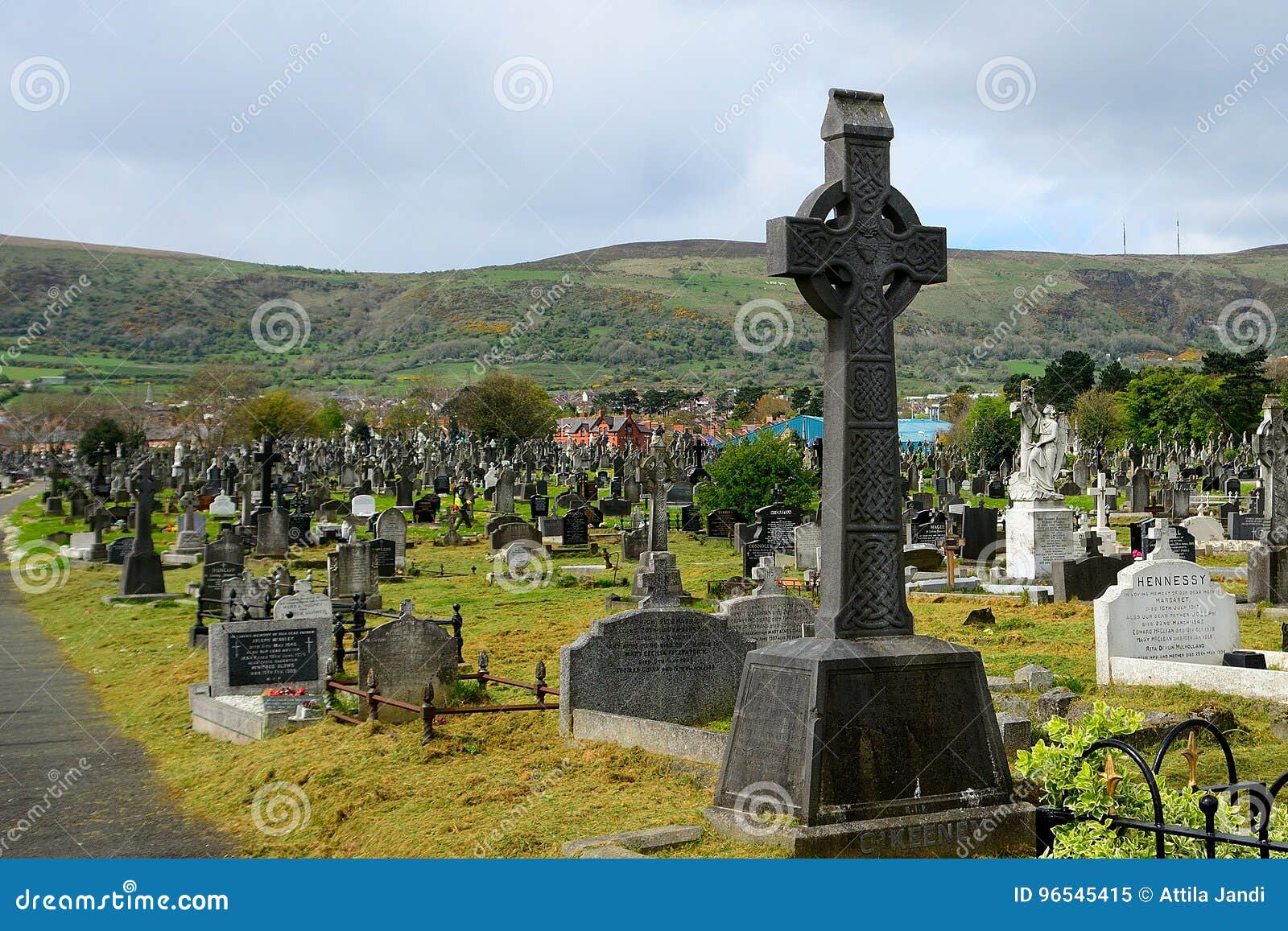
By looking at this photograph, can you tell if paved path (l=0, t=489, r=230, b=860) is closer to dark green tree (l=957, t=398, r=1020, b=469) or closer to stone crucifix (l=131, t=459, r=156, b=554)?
stone crucifix (l=131, t=459, r=156, b=554)

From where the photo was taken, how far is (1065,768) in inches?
218

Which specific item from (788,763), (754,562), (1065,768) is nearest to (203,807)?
(788,763)

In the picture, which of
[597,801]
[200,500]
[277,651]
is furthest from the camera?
[200,500]

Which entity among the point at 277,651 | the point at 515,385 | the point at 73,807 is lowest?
the point at 73,807

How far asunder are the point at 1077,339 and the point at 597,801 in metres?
192

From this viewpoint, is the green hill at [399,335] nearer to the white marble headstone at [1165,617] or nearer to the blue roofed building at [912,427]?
the blue roofed building at [912,427]

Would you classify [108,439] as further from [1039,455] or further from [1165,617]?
[1165,617]

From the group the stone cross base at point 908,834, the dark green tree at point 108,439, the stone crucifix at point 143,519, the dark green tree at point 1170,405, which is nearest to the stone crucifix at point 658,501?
the stone crucifix at point 143,519

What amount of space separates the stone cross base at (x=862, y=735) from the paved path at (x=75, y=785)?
4.19 metres

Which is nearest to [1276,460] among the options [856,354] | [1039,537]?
[1039,537]

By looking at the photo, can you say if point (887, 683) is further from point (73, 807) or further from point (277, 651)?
point (277, 651)

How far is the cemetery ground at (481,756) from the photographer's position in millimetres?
8445

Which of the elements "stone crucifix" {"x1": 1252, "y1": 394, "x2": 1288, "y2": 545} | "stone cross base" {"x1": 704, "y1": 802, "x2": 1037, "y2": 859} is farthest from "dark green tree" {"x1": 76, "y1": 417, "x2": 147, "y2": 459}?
"stone cross base" {"x1": 704, "y1": 802, "x2": 1037, "y2": 859}

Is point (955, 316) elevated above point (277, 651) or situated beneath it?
elevated above
